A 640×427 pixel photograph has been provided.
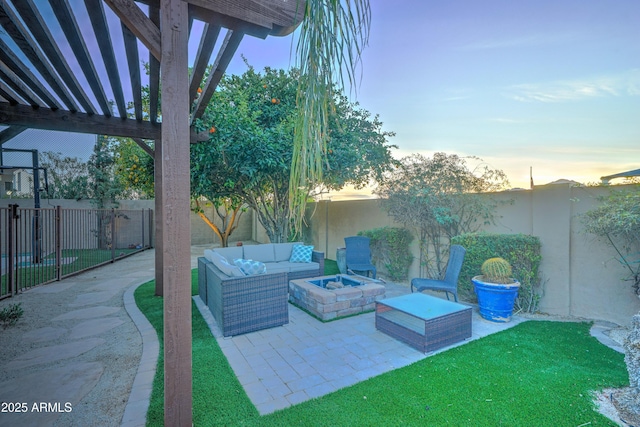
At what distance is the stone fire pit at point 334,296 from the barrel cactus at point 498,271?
1658 mm

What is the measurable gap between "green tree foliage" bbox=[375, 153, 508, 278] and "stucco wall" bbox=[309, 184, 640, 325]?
1.19 ft

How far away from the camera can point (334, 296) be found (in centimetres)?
461

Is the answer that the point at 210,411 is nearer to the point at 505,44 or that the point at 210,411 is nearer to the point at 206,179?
the point at 206,179

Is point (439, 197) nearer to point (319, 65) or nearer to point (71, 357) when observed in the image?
point (319, 65)

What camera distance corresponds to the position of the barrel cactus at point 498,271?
4.50 metres

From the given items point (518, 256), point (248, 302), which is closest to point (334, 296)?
point (248, 302)

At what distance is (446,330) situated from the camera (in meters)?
3.64

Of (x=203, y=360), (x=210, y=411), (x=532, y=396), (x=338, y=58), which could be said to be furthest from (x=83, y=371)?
(x=532, y=396)

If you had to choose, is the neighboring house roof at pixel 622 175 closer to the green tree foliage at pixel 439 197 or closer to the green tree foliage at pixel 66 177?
the green tree foliage at pixel 439 197

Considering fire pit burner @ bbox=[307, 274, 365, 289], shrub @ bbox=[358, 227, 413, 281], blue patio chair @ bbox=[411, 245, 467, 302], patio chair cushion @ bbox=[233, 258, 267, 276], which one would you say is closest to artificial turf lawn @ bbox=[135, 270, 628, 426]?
patio chair cushion @ bbox=[233, 258, 267, 276]

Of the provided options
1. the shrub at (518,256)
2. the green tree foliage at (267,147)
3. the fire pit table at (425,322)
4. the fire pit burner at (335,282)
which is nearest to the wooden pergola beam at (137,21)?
the green tree foliage at (267,147)

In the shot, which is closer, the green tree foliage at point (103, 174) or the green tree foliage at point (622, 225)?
the green tree foliage at point (622, 225)

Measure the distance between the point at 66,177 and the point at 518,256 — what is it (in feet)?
54.2

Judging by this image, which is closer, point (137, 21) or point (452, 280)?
point (137, 21)
